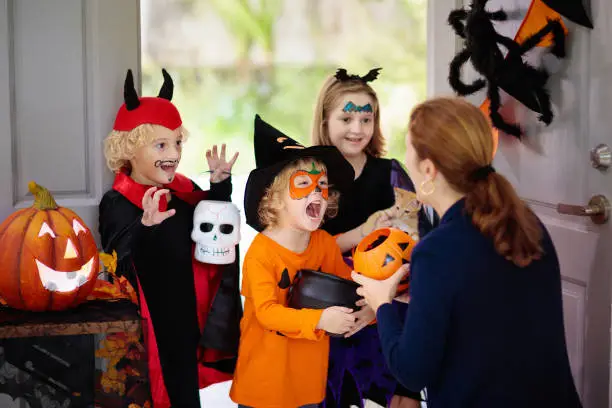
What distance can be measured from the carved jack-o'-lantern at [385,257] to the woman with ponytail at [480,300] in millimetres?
328

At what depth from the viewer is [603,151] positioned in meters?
1.91

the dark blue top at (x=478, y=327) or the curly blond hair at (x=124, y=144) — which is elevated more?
the curly blond hair at (x=124, y=144)

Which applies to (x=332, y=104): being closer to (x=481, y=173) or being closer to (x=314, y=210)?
(x=314, y=210)

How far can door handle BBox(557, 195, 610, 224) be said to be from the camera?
1.91 m

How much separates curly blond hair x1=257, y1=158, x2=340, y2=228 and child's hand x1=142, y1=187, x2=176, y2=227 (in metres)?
0.27

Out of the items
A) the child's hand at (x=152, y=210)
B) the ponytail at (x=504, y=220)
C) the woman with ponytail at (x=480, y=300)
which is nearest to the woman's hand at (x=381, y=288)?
the woman with ponytail at (x=480, y=300)

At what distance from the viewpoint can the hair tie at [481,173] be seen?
146cm

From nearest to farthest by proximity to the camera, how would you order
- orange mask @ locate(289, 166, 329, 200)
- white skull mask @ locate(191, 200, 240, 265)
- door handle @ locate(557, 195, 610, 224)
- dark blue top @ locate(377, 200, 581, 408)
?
dark blue top @ locate(377, 200, 581, 408)
door handle @ locate(557, 195, 610, 224)
orange mask @ locate(289, 166, 329, 200)
white skull mask @ locate(191, 200, 240, 265)

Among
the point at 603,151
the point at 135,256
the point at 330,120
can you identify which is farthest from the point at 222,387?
the point at 603,151

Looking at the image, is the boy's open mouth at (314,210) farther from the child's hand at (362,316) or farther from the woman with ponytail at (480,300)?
the woman with ponytail at (480,300)

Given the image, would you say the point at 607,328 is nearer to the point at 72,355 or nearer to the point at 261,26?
Result: the point at 72,355

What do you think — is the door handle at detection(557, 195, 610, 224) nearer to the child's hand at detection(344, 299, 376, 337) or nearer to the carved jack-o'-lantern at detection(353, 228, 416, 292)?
the carved jack-o'-lantern at detection(353, 228, 416, 292)

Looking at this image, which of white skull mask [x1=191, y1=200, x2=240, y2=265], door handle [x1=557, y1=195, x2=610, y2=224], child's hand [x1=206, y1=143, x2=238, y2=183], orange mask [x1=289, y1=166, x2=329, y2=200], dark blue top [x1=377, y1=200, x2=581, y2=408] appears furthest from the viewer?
child's hand [x1=206, y1=143, x2=238, y2=183]

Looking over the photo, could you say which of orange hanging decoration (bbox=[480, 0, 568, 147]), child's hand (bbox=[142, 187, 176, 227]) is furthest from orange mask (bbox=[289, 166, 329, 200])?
orange hanging decoration (bbox=[480, 0, 568, 147])
